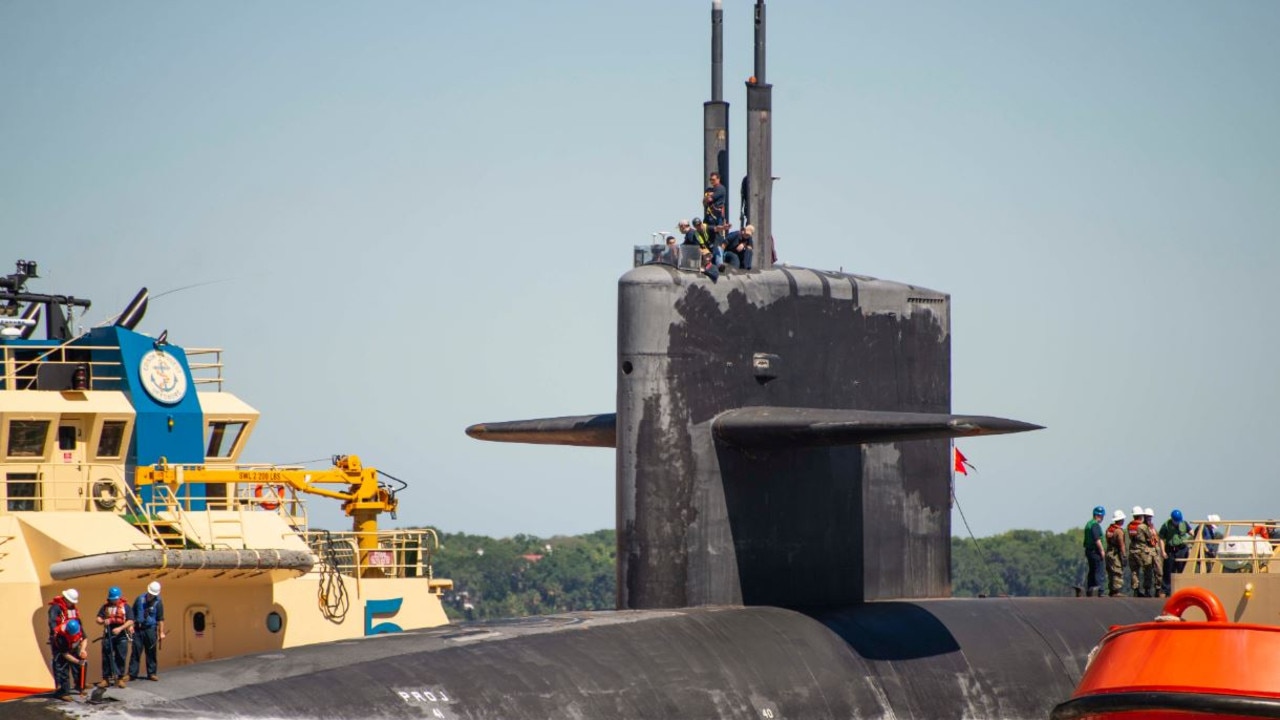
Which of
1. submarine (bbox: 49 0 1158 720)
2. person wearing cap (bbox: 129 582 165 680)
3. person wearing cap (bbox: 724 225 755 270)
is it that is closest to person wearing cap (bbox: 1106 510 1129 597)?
submarine (bbox: 49 0 1158 720)

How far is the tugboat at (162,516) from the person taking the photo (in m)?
21.2

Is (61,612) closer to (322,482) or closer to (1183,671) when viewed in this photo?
(1183,671)

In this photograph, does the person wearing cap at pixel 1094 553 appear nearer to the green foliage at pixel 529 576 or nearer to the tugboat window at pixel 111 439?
the tugboat window at pixel 111 439

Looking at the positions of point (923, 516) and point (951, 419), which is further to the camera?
point (923, 516)

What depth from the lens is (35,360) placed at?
24797 mm

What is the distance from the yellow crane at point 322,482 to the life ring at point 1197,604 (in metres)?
14.0

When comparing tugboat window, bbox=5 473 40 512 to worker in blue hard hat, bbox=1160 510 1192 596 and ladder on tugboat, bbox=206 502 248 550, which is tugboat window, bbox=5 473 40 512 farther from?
worker in blue hard hat, bbox=1160 510 1192 596

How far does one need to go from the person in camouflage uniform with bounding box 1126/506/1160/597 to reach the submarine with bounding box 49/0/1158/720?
1.74m

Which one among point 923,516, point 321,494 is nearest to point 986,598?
point 923,516

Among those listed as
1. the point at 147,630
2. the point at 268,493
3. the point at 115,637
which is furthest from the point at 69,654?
the point at 268,493

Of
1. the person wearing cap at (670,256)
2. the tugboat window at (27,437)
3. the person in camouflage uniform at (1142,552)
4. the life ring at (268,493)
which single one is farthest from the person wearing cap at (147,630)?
the life ring at (268,493)

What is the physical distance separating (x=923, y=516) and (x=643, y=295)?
4.00m

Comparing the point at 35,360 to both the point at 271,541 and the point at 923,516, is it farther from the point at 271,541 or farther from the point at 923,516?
the point at 923,516

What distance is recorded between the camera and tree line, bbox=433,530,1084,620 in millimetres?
75938
